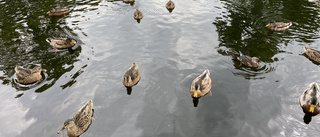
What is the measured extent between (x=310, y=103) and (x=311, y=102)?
52 millimetres

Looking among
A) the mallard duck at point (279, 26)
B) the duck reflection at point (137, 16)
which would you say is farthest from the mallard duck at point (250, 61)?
the duck reflection at point (137, 16)

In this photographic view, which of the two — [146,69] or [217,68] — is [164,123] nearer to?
[146,69]

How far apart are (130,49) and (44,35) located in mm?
6437

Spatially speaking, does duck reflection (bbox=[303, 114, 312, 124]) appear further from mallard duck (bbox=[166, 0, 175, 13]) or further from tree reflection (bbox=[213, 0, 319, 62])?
mallard duck (bbox=[166, 0, 175, 13])

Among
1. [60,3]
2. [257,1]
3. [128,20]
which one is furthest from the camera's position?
[60,3]

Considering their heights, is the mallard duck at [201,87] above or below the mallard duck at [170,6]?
below

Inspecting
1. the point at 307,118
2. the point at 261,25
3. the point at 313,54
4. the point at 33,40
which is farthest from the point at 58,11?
the point at 313,54

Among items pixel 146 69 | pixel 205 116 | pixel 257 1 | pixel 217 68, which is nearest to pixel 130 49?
pixel 146 69

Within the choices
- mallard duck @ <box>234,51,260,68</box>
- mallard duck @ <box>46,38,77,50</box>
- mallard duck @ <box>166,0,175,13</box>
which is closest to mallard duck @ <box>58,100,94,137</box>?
mallard duck @ <box>46,38,77,50</box>

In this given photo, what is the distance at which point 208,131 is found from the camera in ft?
23.4

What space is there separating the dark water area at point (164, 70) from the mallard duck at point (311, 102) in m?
0.28

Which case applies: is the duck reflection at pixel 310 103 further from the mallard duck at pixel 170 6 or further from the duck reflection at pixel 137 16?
the mallard duck at pixel 170 6

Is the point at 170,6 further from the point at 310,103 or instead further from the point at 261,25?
the point at 310,103

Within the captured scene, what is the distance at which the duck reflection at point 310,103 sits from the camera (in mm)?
7480
